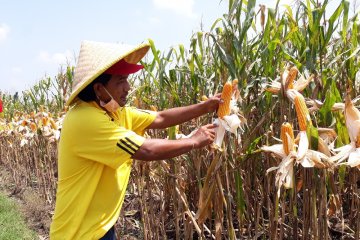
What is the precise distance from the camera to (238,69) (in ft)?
7.34

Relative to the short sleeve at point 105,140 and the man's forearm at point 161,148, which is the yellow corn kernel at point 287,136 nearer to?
the man's forearm at point 161,148

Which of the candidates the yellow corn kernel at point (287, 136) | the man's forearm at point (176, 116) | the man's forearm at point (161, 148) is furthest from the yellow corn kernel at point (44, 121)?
the yellow corn kernel at point (287, 136)

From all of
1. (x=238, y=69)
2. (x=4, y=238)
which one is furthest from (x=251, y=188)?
(x=4, y=238)

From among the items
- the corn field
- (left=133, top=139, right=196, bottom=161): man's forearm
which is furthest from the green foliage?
(left=133, top=139, right=196, bottom=161): man's forearm

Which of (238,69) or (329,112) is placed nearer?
(329,112)

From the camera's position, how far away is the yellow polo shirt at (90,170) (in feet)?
5.97

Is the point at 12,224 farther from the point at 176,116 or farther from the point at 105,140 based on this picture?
the point at 105,140

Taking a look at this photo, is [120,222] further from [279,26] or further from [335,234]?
[279,26]

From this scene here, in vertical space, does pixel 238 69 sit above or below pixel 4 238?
above

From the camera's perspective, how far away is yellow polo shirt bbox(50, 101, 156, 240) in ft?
5.97

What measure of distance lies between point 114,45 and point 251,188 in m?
1.51

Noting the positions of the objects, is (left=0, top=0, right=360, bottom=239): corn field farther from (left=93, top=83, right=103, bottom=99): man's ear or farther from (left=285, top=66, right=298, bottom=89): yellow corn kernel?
(left=93, top=83, right=103, bottom=99): man's ear

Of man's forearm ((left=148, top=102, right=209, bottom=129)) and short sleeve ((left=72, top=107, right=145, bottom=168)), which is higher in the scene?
man's forearm ((left=148, top=102, right=209, bottom=129))

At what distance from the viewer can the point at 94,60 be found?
191 centimetres
